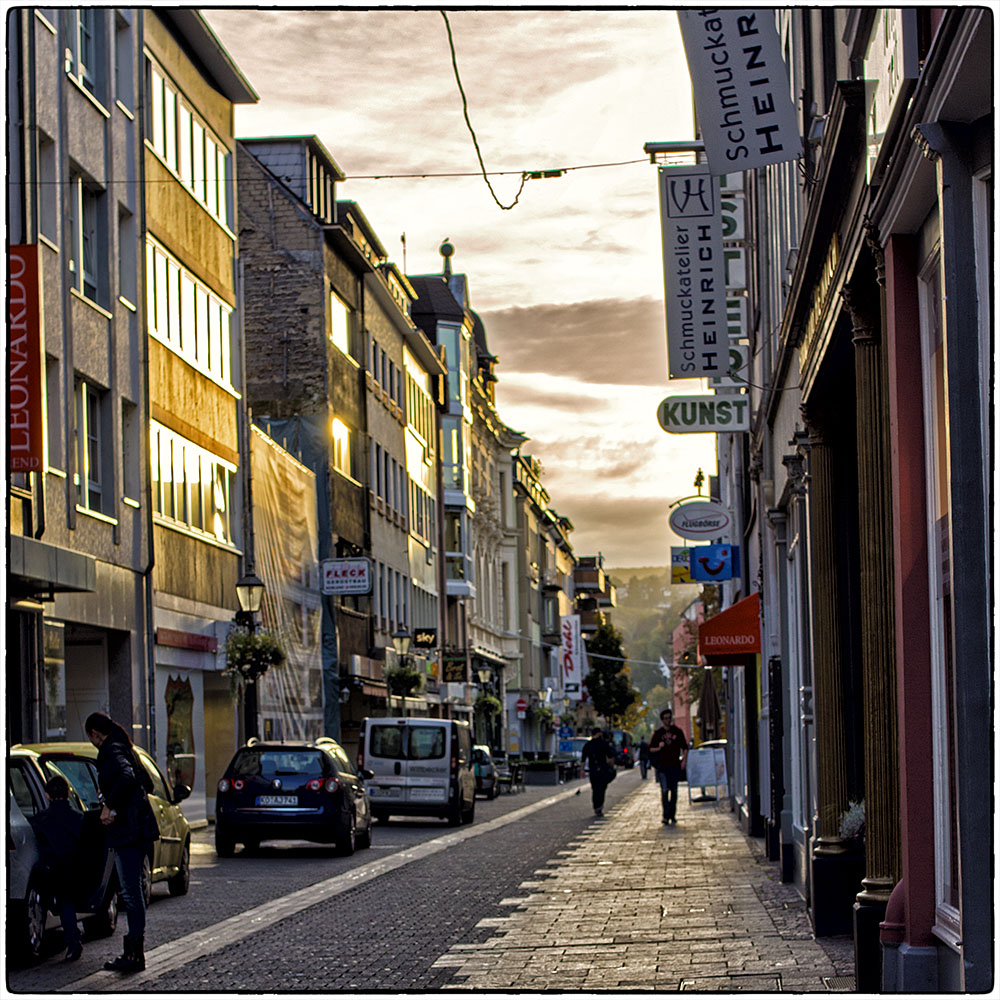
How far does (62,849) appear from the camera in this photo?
12961 millimetres

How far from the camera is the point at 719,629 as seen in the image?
76.9 feet

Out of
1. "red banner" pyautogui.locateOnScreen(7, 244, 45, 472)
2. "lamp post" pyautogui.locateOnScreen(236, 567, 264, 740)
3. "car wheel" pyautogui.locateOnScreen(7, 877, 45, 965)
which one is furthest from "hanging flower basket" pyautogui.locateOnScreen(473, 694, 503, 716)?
"car wheel" pyautogui.locateOnScreen(7, 877, 45, 965)

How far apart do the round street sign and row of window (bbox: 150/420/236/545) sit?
8.84 metres

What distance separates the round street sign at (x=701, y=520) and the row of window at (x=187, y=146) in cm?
1111

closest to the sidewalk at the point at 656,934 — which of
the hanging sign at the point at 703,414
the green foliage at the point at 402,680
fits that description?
the hanging sign at the point at 703,414

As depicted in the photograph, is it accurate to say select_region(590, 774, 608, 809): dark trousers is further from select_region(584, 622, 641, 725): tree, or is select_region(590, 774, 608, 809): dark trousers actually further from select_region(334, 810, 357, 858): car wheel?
select_region(584, 622, 641, 725): tree

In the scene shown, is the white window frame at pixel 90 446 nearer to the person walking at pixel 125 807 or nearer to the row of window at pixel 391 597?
the person walking at pixel 125 807

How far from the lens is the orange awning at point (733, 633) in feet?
76.6

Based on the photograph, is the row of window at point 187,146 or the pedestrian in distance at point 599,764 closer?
the row of window at point 187,146

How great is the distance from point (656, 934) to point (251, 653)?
660 inches

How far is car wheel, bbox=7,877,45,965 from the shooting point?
12227mm

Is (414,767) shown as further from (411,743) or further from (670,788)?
(670,788)

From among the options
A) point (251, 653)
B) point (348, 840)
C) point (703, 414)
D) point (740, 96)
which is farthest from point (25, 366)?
point (251, 653)

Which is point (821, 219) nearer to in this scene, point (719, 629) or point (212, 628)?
point (719, 629)
